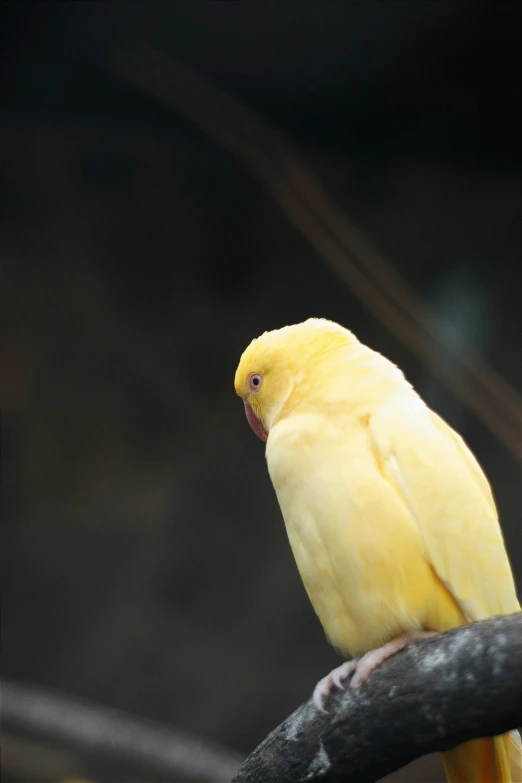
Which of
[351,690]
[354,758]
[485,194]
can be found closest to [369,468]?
[351,690]

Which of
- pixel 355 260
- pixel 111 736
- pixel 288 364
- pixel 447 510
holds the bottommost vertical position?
pixel 447 510

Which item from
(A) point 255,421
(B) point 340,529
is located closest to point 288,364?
(A) point 255,421

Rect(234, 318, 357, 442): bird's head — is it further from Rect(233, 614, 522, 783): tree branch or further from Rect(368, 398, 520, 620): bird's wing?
Rect(233, 614, 522, 783): tree branch

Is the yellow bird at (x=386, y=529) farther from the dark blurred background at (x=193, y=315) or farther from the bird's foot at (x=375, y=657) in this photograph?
the dark blurred background at (x=193, y=315)

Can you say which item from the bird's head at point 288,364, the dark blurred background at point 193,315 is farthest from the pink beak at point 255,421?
the dark blurred background at point 193,315

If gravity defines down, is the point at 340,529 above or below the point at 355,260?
below

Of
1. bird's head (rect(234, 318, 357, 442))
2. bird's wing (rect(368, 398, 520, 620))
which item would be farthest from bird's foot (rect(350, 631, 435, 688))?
bird's head (rect(234, 318, 357, 442))

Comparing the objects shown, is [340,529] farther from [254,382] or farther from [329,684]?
[254,382]
